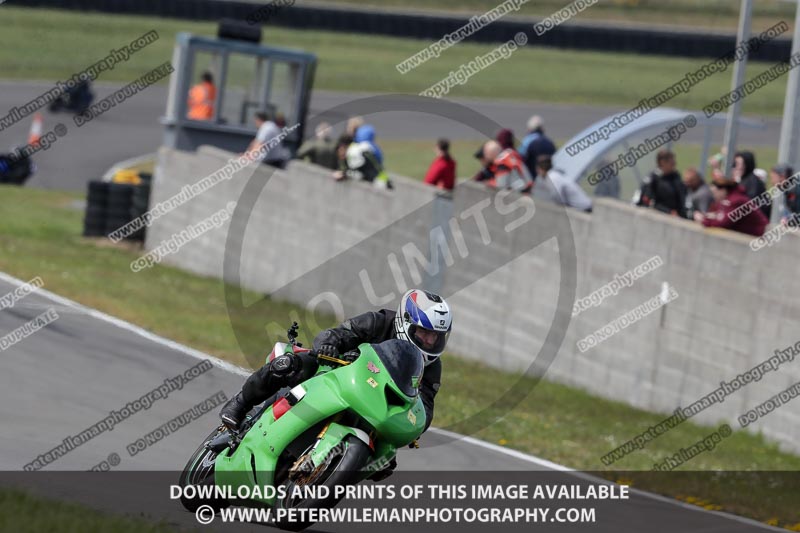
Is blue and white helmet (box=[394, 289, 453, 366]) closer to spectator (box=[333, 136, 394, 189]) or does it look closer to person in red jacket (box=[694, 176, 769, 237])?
person in red jacket (box=[694, 176, 769, 237])

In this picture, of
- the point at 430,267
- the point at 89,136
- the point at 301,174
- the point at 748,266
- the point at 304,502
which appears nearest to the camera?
the point at 304,502

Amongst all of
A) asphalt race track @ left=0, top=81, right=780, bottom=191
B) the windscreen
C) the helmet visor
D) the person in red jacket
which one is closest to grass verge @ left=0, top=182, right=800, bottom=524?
the person in red jacket

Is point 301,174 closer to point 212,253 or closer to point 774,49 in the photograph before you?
point 212,253

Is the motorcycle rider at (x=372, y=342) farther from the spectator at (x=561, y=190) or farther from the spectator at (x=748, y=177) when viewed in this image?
the spectator at (x=561, y=190)

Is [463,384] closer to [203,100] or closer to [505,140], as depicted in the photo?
[505,140]

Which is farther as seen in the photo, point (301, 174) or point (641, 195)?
point (301, 174)

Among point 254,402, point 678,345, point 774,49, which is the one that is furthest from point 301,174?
point 774,49

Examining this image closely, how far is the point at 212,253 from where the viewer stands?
22.2m

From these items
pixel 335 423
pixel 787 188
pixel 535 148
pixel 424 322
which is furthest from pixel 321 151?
pixel 335 423

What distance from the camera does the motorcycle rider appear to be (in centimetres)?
828

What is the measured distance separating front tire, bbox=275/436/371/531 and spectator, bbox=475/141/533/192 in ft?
32.2

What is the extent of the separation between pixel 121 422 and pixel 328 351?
147 inches

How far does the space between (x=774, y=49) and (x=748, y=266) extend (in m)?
34.5

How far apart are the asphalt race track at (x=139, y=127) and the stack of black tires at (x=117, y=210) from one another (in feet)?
13.8
